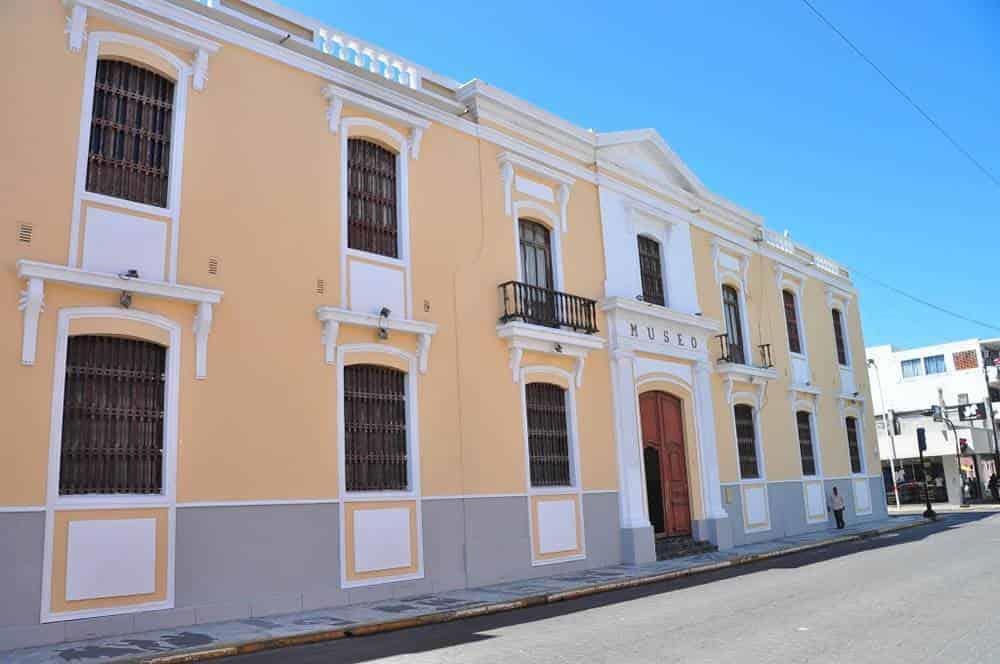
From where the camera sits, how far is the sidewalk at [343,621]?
8.45 m

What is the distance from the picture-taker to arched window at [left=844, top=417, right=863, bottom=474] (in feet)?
89.5

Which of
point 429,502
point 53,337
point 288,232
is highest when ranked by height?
point 288,232

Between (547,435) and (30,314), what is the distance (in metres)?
9.29

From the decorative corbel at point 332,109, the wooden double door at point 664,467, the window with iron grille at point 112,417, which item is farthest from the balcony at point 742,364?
the window with iron grille at point 112,417

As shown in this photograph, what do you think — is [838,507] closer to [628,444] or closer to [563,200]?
[628,444]

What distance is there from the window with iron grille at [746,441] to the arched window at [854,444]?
22.7 ft

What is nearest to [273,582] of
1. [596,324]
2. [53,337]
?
[53,337]

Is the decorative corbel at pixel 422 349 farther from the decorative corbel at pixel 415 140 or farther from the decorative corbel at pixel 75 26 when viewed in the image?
the decorative corbel at pixel 75 26

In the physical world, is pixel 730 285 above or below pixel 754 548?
above

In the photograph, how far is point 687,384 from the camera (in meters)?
19.4

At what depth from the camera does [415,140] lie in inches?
564

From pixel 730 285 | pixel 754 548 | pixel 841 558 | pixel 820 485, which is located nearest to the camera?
pixel 841 558

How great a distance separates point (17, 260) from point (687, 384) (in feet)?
47.0

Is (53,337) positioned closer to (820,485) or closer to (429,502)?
(429,502)
